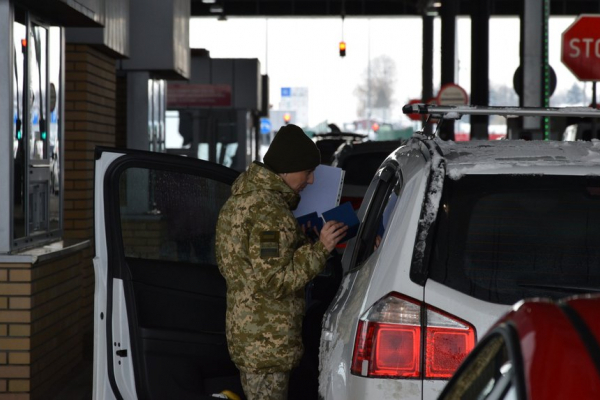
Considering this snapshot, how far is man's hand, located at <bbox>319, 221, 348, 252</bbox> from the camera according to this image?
421 centimetres

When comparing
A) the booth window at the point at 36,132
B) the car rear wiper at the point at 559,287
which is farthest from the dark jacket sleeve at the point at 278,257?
the booth window at the point at 36,132

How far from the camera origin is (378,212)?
4.16 metres

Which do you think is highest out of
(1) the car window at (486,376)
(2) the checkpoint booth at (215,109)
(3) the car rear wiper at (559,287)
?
(2) the checkpoint booth at (215,109)

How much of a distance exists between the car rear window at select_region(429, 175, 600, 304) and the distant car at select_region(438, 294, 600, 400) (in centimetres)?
117

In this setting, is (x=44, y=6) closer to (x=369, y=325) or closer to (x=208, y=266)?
(x=208, y=266)

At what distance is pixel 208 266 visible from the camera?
502 cm

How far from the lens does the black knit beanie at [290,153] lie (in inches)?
172

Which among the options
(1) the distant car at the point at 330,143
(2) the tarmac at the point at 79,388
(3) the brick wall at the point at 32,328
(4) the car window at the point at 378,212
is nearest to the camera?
(4) the car window at the point at 378,212

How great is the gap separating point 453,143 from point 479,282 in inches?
29.0

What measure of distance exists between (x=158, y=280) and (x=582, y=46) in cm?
824

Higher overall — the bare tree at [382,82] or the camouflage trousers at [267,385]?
the bare tree at [382,82]

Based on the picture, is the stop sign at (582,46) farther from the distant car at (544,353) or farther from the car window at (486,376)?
the distant car at (544,353)

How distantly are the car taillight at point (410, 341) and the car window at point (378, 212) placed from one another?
1.29 feet

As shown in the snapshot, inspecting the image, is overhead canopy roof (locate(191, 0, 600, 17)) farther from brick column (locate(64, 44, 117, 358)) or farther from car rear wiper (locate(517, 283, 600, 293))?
car rear wiper (locate(517, 283, 600, 293))
